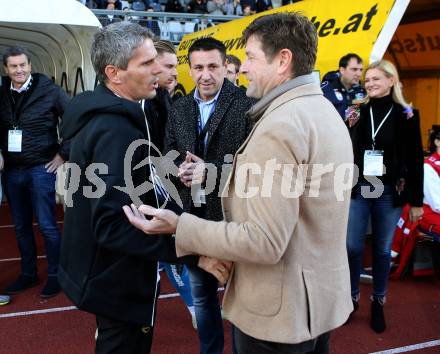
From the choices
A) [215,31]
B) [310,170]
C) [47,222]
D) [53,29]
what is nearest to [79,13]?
[53,29]

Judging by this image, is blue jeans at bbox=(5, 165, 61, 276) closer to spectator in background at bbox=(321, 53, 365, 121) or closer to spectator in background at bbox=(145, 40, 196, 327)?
spectator in background at bbox=(145, 40, 196, 327)

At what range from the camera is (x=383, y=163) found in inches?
137

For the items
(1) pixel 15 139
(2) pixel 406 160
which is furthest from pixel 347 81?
(1) pixel 15 139

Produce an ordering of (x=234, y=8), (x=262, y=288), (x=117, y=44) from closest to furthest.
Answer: (x=262, y=288), (x=117, y=44), (x=234, y=8)

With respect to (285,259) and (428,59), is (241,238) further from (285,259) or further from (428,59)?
(428,59)

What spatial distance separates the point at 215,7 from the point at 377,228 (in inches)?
492

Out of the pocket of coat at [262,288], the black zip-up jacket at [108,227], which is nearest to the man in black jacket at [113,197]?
the black zip-up jacket at [108,227]

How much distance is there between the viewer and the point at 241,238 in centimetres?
140

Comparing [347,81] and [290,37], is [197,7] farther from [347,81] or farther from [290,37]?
[290,37]

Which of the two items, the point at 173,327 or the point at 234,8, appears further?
the point at 234,8

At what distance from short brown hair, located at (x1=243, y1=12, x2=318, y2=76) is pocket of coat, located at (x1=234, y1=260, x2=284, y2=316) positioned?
0.63m

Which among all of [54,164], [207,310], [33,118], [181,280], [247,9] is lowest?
[181,280]

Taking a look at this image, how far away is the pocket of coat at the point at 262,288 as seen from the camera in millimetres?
1481

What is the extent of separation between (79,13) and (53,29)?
131cm
